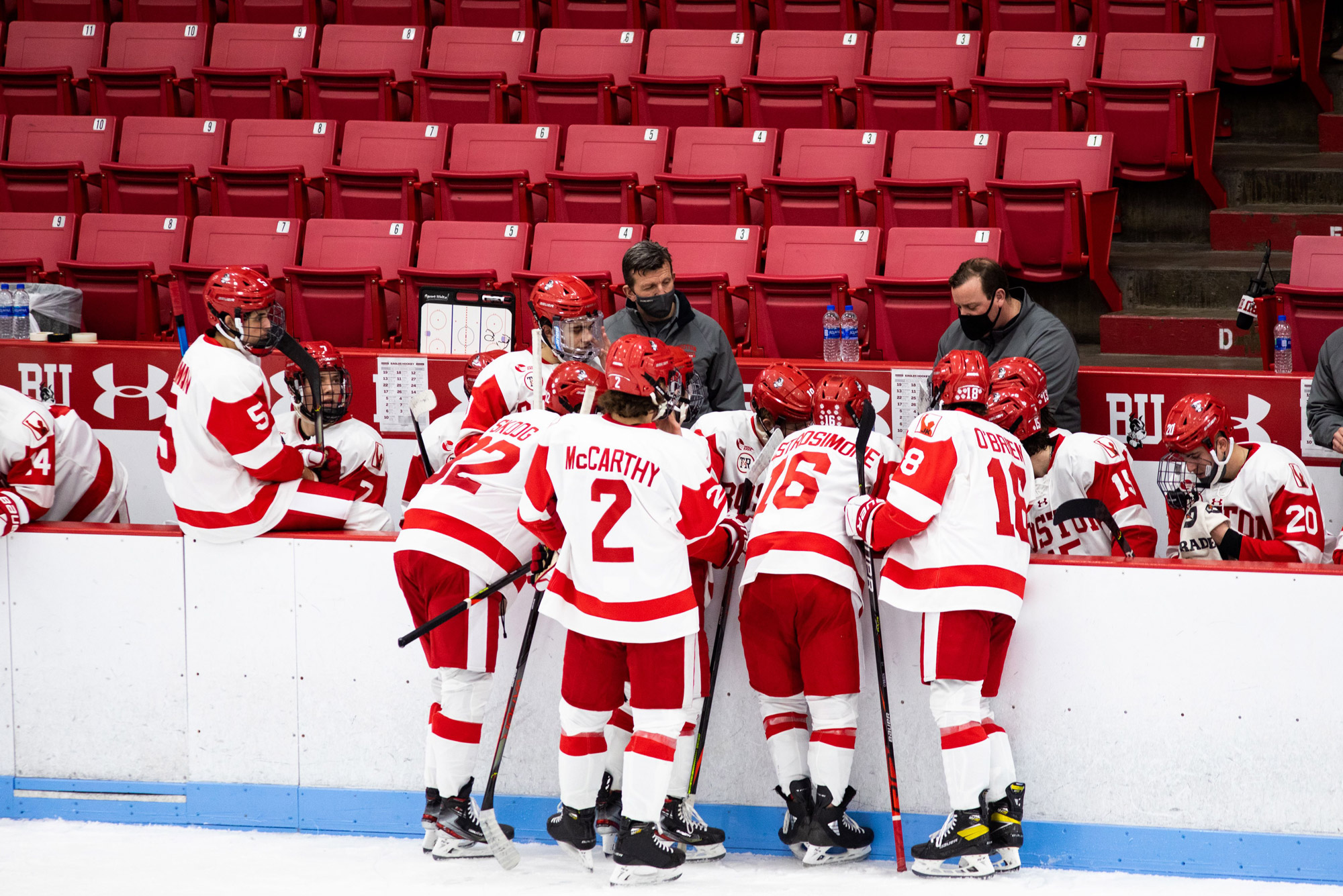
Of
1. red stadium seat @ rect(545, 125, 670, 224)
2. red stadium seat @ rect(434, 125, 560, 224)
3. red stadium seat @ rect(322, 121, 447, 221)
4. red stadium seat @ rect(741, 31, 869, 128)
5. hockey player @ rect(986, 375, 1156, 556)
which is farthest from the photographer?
red stadium seat @ rect(741, 31, 869, 128)

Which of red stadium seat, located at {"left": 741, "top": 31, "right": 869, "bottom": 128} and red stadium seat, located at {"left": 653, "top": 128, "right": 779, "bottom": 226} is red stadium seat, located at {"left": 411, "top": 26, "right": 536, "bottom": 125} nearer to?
red stadium seat, located at {"left": 653, "top": 128, "right": 779, "bottom": 226}

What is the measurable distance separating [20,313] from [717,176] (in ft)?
10.7

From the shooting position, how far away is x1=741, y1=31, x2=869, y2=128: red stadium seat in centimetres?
705

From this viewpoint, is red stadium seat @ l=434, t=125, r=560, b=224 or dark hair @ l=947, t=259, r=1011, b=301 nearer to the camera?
dark hair @ l=947, t=259, r=1011, b=301

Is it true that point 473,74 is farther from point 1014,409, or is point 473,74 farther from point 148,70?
point 1014,409

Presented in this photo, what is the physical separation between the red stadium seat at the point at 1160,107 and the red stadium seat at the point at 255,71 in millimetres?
4380

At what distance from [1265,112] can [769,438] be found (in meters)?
4.81

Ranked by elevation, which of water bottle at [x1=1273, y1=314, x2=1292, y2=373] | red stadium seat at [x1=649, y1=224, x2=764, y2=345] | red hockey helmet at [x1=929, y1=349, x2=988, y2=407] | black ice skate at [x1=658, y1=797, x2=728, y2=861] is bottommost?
black ice skate at [x1=658, y1=797, x2=728, y2=861]

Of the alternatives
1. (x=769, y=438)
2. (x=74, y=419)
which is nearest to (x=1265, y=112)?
(x=769, y=438)

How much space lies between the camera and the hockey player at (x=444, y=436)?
14.6 ft

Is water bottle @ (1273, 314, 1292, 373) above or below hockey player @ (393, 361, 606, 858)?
above

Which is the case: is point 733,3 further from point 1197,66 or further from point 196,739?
point 196,739

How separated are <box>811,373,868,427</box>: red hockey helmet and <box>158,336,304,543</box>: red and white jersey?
1.50 m

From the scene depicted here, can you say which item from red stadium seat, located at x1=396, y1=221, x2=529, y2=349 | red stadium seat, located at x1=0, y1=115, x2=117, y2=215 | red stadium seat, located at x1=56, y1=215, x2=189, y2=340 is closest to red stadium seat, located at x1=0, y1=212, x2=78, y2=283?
red stadium seat, located at x1=56, y1=215, x2=189, y2=340
